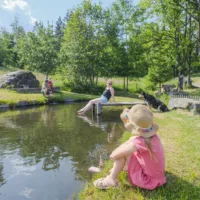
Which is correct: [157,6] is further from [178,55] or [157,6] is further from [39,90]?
[39,90]

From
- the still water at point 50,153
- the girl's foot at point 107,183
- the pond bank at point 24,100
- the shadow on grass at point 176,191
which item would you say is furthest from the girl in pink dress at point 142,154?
the pond bank at point 24,100

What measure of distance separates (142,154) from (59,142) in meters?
5.46

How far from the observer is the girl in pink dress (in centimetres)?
402

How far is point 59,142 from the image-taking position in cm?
902

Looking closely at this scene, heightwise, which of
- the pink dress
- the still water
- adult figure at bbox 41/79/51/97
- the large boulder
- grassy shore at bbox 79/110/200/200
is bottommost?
the still water

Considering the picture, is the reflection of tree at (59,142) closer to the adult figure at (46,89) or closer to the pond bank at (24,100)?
the pond bank at (24,100)

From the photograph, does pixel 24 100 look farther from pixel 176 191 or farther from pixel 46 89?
pixel 176 191

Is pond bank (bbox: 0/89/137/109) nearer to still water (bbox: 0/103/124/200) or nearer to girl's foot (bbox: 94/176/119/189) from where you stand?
still water (bbox: 0/103/124/200)

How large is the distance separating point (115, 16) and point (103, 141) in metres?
30.7

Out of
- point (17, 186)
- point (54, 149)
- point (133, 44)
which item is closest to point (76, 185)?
point (17, 186)

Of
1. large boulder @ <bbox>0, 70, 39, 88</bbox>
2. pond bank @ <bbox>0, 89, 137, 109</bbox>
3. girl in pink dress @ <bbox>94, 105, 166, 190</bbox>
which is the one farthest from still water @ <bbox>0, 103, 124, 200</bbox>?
large boulder @ <bbox>0, 70, 39, 88</bbox>

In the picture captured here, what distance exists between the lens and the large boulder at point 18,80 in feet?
79.0

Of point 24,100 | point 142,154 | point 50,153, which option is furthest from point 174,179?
point 24,100

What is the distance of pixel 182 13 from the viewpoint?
83.4ft
